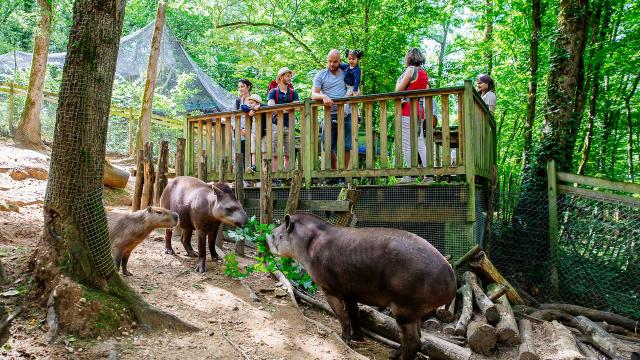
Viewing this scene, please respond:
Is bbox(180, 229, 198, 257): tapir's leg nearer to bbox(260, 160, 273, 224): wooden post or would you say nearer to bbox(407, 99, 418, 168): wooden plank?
bbox(260, 160, 273, 224): wooden post

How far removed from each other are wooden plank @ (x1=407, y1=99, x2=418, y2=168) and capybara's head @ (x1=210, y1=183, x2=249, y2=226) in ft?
8.25

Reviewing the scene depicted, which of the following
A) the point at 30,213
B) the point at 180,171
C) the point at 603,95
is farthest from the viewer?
the point at 603,95

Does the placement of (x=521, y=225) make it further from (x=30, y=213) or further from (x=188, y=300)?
(x=30, y=213)

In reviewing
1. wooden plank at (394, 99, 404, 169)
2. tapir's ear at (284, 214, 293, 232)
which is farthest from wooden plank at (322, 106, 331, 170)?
tapir's ear at (284, 214, 293, 232)

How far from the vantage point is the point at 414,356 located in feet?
15.2

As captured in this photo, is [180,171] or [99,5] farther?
[180,171]

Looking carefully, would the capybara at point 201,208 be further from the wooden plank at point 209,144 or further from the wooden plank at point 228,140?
the wooden plank at point 209,144

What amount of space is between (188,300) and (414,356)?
8.03 ft

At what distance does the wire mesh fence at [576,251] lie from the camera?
7164 mm

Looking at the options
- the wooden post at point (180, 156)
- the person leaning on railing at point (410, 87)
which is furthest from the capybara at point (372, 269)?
the wooden post at point (180, 156)

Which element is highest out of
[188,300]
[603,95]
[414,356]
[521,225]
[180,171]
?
[603,95]

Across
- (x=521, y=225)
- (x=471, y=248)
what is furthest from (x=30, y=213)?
(x=521, y=225)

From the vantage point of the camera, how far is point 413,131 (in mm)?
6906

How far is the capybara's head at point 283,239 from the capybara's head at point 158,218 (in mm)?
1363
